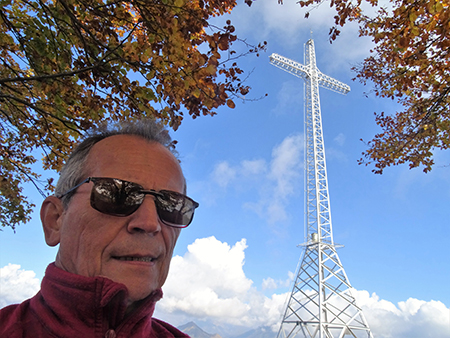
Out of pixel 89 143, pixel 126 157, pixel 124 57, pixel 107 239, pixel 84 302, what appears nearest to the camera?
pixel 84 302

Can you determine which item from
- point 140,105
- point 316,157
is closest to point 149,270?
point 140,105

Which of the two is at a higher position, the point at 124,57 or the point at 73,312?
the point at 124,57

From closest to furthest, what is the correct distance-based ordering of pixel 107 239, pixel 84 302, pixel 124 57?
pixel 84 302, pixel 107 239, pixel 124 57

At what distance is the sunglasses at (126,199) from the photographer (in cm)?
142

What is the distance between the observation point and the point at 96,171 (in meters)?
1.57

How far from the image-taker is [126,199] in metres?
1.45

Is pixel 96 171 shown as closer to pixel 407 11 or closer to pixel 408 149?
pixel 407 11

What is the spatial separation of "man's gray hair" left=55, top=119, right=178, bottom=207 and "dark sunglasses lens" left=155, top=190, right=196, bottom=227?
426 mm

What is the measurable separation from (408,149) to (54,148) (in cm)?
768

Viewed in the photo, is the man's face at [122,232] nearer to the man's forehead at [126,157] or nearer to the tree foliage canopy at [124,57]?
the man's forehead at [126,157]

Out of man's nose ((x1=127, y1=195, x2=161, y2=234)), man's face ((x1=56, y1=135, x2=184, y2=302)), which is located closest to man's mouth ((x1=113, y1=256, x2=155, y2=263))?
man's face ((x1=56, y1=135, x2=184, y2=302))

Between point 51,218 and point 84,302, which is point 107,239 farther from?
point 51,218

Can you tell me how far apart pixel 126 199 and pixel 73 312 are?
53 cm

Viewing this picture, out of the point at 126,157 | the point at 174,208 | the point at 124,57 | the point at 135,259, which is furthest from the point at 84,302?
the point at 124,57
